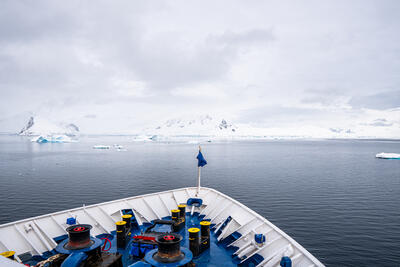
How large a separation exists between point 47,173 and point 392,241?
50.2m

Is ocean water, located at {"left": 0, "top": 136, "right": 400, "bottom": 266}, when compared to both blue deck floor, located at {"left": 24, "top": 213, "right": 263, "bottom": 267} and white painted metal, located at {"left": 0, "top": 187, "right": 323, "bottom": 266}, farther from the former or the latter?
blue deck floor, located at {"left": 24, "top": 213, "right": 263, "bottom": 267}

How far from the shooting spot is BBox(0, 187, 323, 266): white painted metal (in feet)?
29.3

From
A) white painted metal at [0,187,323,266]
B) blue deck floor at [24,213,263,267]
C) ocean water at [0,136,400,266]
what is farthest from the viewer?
ocean water at [0,136,400,266]

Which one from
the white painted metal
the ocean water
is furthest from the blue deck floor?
the ocean water

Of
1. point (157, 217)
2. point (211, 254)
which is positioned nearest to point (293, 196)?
point (157, 217)

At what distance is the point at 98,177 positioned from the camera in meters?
40.7

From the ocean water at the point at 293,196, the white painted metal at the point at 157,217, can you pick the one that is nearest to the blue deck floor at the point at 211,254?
the white painted metal at the point at 157,217

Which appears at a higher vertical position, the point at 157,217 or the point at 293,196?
the point at 157,217

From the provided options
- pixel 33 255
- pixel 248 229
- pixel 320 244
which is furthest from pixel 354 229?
pixel 33 255

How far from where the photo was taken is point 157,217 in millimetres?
13562

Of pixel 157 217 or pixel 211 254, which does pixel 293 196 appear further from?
pixel 211 254

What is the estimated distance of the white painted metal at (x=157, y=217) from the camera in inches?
352

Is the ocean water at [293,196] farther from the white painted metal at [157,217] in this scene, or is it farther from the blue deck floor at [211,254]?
the blue deck floor at [211,254]

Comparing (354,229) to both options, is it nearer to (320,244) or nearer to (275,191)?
(320,244)
